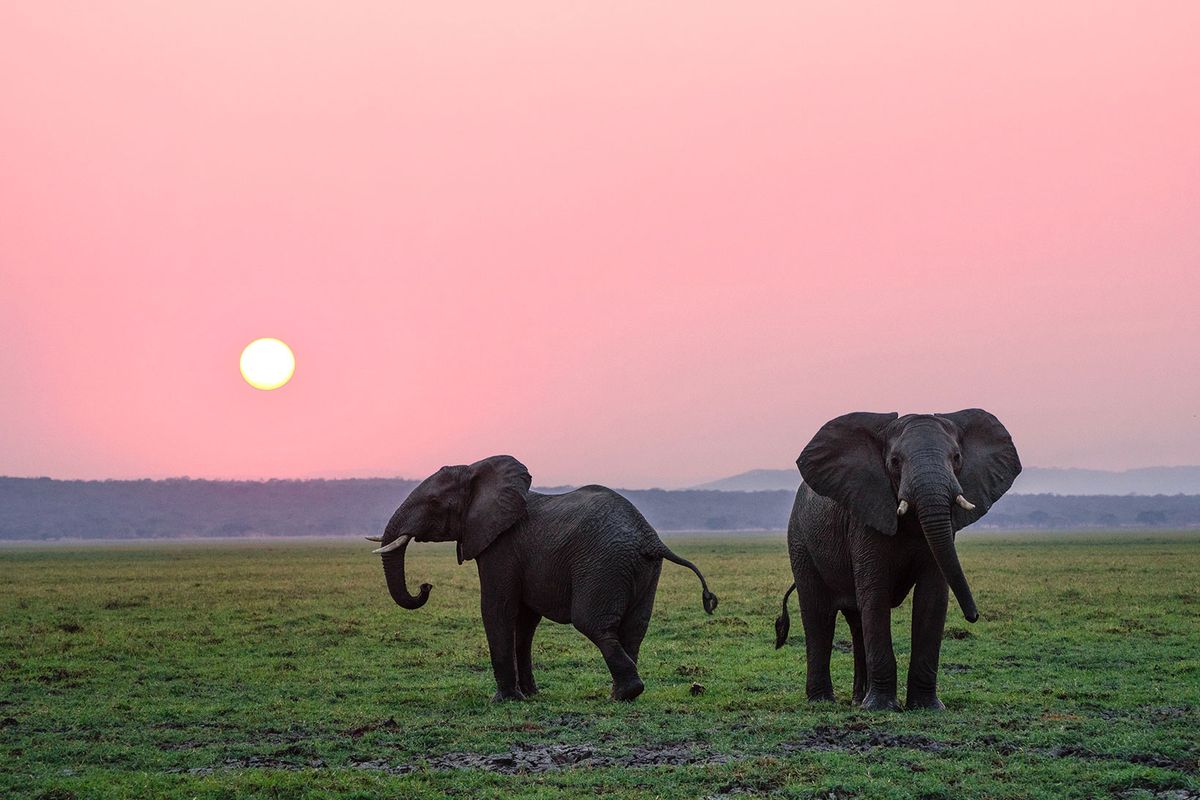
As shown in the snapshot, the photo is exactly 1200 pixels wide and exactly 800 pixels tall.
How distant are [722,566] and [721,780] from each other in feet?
173

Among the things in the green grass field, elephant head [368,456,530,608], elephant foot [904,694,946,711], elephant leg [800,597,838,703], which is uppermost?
elephant head [368,456,530,608]

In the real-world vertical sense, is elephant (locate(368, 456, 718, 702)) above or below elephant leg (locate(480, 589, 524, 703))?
above

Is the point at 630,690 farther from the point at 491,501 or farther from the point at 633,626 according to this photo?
the point at 491,501

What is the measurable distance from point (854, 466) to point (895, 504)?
26.3 inches

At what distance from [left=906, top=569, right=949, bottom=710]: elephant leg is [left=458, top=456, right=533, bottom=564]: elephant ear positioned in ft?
17.7

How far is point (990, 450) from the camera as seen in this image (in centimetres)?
1495

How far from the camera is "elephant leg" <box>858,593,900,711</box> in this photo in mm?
14398

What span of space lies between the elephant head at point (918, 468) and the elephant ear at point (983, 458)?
0.4 inches

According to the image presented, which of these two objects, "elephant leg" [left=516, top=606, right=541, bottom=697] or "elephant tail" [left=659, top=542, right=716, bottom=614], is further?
"elephant leg" [left=516, top=606, right=541, bottom=697]

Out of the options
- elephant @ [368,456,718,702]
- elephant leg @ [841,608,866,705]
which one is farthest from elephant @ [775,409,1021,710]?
elephant @ [368,456,718,702]

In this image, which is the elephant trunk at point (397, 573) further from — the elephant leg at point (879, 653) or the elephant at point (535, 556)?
the elephant leg at point (879, 653)

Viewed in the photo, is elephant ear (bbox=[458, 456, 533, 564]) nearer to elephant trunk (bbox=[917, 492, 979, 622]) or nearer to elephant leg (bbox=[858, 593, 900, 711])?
elephant leg (bbox=[858, 593, 900, 711])

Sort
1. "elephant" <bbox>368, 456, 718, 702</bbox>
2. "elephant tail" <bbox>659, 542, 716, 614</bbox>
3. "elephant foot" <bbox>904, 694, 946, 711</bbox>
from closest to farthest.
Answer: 1. "elephant foot" <bbox>904, 694, 946, 711</bbox>
2. "elephant" <bbox>368, 456, 718, 702</bbox>
3. "elephant tail" <bbox>659, 542, 716, 614</bbox>

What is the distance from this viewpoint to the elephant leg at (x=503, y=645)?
1711 centimetres
